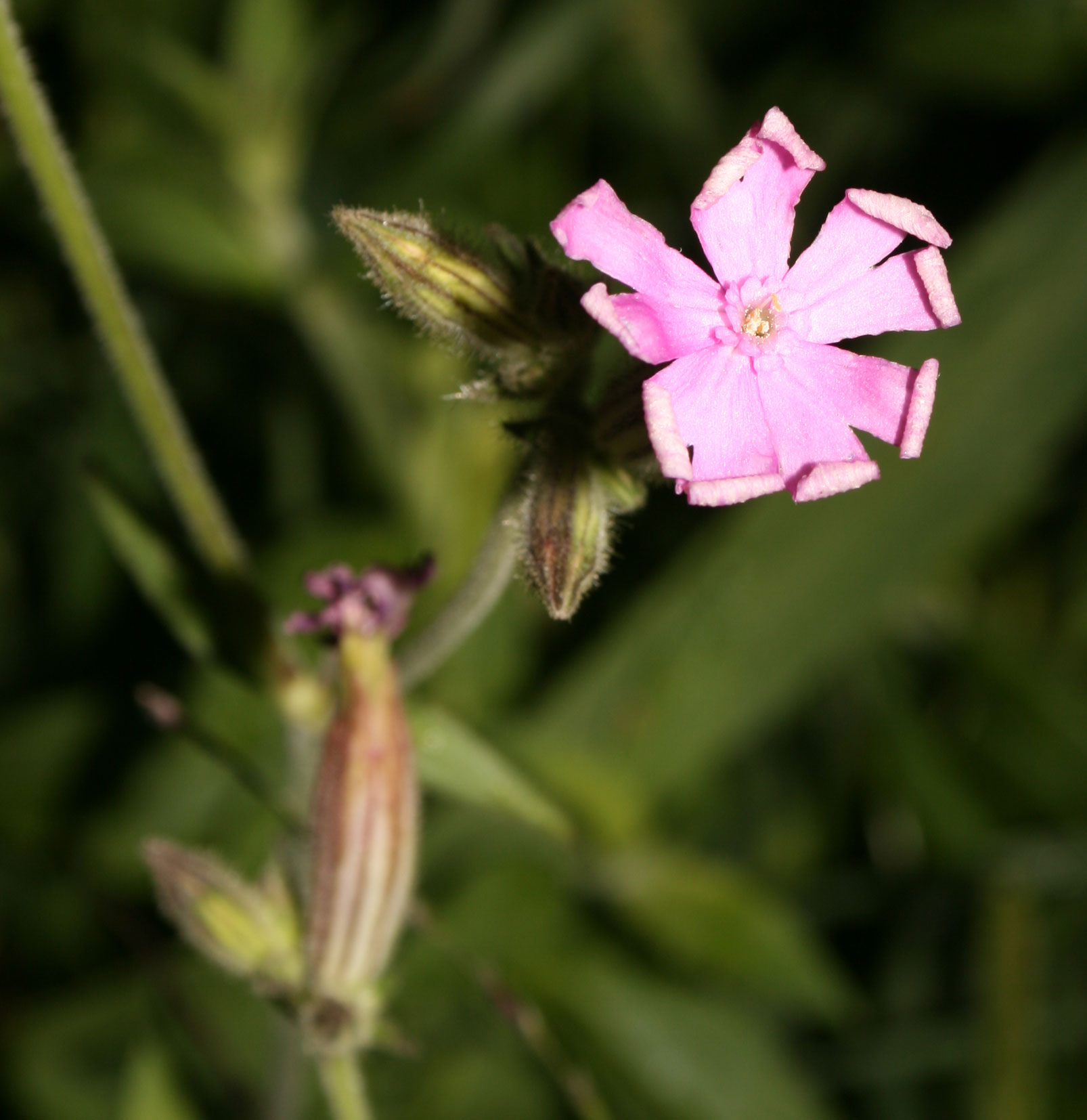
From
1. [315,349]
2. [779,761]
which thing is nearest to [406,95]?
[315,349]

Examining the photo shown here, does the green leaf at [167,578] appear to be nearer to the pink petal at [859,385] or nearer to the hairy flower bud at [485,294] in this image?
the hairy flower bud at [485,294]

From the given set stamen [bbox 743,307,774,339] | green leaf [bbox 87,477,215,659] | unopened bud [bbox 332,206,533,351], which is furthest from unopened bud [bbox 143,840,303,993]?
stamen [bbox 743,307,774,339]

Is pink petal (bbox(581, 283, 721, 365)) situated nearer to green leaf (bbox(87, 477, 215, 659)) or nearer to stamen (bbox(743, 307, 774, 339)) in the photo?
stamen (bbox(743, 307, 774, 339))

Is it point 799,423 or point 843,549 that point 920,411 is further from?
point 843,549

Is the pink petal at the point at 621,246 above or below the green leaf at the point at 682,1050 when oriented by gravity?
above


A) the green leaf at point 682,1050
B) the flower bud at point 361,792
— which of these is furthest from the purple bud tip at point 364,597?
the green leaf at point 682,1050

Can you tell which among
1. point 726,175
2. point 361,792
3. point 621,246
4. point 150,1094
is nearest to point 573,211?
point 621,246

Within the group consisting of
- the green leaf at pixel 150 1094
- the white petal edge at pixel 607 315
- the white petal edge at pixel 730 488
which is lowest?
the green leaf at pixel 150 1094

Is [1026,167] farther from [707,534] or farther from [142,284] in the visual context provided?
[142,284]
